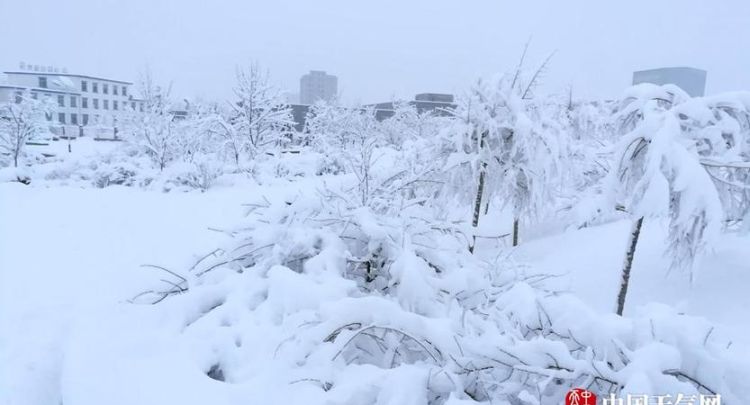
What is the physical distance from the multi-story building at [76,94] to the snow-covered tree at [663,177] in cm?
5517

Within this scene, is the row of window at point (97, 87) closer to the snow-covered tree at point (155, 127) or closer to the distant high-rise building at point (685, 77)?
the snow-covered tree at point (155, 127)

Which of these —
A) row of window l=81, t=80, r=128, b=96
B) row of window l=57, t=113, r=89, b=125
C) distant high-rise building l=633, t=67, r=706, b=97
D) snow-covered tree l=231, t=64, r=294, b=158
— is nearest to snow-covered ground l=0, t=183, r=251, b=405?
snow-covered tree l=231, t=64, r=294, b=158

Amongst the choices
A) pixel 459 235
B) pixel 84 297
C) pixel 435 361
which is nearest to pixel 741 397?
pixel 435 361

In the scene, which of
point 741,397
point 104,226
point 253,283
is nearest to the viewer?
point 741,397

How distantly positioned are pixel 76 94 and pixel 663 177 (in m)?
71.3

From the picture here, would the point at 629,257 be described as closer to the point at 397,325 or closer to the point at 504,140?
the point at 504,140

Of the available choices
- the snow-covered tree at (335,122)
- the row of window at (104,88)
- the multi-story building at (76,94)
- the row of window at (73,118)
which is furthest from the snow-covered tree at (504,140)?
the row of window at (104,88)

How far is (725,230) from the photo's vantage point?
9266 millimetres

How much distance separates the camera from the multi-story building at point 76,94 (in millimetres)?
55469

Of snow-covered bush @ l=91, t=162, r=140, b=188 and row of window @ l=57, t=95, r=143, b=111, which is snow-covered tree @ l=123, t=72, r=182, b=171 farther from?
row of window @ l=57, t=95, r=143, b=111

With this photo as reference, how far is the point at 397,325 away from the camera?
2.79m

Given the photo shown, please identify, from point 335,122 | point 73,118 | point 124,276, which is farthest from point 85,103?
point 124,276

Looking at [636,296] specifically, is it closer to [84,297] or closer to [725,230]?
[725,230]

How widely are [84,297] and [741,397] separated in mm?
4711
